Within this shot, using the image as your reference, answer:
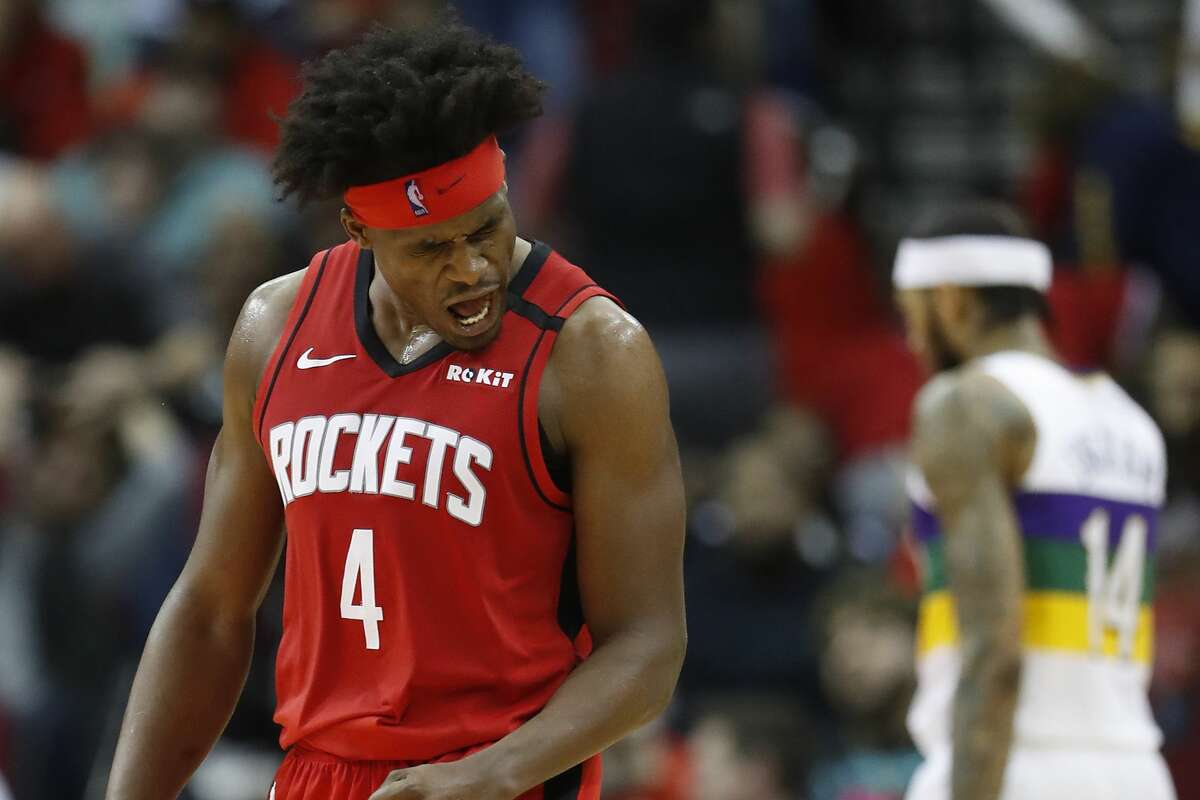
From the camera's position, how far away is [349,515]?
3.96 m

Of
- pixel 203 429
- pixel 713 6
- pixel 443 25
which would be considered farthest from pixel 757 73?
pixel 443 25

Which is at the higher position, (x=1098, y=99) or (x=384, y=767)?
(x=1098, y=99)

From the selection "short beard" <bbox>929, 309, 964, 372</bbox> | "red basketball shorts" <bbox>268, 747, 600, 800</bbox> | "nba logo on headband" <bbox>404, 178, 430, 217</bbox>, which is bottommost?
"red basketball shorts" <bbox>268, 747, 600, 800</bbox>

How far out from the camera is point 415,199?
12.7 ft

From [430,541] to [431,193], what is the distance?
25.6 inches

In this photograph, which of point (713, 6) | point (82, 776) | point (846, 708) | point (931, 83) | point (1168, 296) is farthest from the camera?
point (931, 83)

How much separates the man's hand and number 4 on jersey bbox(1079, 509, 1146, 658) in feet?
7.58

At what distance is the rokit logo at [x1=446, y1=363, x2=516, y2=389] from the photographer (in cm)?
392

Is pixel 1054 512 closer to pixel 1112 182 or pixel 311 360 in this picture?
pixel 311 360

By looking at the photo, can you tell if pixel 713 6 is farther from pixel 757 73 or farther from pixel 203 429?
pixel 203 429

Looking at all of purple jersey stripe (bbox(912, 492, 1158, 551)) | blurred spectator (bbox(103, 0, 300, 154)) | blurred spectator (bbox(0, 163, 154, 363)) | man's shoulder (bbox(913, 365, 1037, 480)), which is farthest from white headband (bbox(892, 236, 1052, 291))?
blurred spectator (bbox(103, 0, 300, 154))

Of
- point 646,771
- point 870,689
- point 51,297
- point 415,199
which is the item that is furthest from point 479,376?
point 51,297

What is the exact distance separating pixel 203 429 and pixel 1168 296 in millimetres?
4257

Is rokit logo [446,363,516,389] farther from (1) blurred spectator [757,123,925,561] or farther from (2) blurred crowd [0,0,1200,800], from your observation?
(1) blurred spectator [757,123,925,561]
